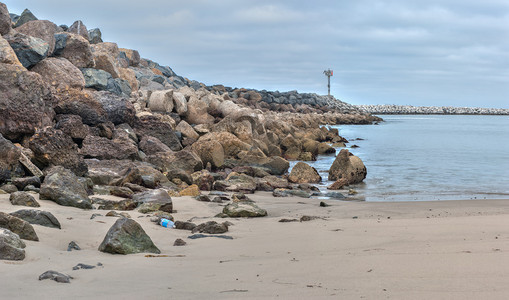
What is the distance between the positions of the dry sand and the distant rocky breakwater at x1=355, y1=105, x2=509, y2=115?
97016 mm

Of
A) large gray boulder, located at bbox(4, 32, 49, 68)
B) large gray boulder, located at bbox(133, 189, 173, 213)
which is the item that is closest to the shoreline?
large gray boulder, located at bbox(4, 32, 49, 68)

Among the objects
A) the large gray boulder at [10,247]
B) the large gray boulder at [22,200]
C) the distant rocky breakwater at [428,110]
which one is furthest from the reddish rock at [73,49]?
the distant rocky breakwater at [428,110]

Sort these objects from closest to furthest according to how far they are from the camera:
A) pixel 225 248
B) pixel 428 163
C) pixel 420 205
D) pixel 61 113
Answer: pixel 225 248 < pixel 420 205 < pixel 61 113 < pixel 428 163

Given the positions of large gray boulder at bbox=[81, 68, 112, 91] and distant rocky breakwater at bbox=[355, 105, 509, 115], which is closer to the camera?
large gray boulder at bbox=[81, 68, 112, 91]

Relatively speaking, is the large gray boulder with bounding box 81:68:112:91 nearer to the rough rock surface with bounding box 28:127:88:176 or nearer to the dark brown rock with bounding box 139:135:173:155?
the dark brown rock with bounding box 139:135:173:155

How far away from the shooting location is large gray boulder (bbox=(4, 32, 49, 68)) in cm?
1130

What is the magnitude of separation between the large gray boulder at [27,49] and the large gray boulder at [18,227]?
8561mm

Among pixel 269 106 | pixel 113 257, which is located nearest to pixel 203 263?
pixel 113 257

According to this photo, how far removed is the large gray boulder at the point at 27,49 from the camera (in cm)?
1130

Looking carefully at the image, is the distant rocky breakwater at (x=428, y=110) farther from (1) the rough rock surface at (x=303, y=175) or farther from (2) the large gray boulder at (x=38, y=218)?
(2) the large gray boulder at (x=38, y=218)

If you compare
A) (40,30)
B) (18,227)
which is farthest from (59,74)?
(18,227)

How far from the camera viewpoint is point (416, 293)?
2.61m

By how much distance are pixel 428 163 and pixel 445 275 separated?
1571 centimetres

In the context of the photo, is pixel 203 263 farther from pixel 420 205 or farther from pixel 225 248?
pixel 420 205
